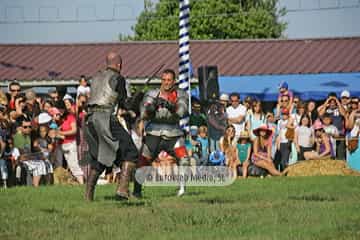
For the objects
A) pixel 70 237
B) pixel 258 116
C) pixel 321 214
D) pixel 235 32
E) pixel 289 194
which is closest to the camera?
pixel 70 237

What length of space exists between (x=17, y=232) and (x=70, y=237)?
2.07 feet

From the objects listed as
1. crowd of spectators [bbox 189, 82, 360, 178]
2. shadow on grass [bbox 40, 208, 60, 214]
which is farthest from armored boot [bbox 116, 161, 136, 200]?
crowd of spectators [bbox 189, 82, 360, 178]

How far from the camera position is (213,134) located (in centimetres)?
1934

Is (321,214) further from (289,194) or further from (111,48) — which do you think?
(111,48)

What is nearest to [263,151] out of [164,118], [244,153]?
[244,153]

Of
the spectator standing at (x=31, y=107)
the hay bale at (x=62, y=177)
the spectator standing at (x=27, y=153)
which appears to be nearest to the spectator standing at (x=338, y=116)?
the hay bale at (x=62, y=177)

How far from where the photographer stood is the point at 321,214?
9.72 metres

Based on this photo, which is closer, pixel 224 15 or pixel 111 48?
pixel 111 48

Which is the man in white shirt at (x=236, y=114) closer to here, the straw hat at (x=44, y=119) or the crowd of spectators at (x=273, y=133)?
the crowd of spectators at (x=273, y=133)

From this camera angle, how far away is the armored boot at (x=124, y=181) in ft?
38.3

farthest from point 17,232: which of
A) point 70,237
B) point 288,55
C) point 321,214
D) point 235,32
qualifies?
point 235,32

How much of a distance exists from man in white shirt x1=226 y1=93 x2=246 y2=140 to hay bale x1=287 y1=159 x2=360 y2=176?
1.50 meters

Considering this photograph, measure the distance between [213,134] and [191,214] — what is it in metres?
9.57

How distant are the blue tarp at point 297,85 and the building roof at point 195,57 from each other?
3773 mm
